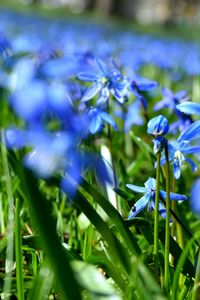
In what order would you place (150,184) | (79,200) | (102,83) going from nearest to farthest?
(79,200) → (150,184) → (102,83)

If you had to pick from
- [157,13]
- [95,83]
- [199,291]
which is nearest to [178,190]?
[95,83]

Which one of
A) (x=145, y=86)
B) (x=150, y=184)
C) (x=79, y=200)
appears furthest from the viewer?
(x=145, y=86)

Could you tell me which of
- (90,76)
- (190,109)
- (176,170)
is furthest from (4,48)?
(190,109)

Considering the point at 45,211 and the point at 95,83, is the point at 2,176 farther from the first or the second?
the point at 45,211

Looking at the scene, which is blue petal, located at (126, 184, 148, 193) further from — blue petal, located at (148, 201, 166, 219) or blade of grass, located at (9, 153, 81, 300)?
blade of grass, located at (9, 153, 81, 300)

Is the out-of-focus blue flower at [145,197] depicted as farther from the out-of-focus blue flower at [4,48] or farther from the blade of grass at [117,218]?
the out-of-focus blue flower at [4,48]

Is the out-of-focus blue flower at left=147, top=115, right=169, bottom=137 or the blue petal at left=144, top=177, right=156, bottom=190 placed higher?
the out-of-focus blue flower at left=147, top=115, right=169, bottom=137

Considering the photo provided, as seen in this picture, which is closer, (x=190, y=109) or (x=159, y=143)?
(x=190, y=109)

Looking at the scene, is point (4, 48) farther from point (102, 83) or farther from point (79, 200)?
point (79, 200)

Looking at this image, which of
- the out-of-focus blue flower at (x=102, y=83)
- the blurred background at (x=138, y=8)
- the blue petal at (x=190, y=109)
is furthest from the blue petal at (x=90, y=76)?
the blurred background at (x=138, y=8)

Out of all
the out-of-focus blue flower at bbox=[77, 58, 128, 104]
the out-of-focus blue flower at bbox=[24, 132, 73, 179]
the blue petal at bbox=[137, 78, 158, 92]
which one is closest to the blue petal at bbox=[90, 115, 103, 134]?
the out-of-focus blue flower at bbox=[77, 58, 128, 104]
